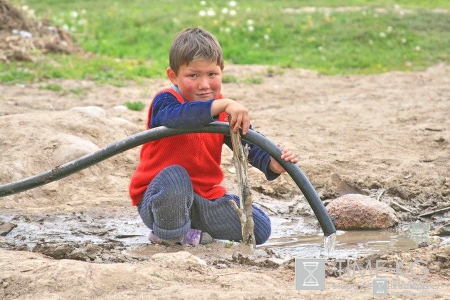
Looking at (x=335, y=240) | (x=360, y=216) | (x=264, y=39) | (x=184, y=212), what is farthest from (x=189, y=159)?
(x=264, y=39)

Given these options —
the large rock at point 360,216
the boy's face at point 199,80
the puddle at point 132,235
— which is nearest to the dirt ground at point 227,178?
the puddle at point 132,235

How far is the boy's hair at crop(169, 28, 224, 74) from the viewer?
4.20 m

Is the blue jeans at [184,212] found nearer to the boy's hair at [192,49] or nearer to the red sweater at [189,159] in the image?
the red sweater at [189,159]

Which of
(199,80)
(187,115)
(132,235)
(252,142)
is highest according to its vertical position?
(199,80)

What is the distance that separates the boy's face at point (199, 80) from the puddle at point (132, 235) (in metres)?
0.84

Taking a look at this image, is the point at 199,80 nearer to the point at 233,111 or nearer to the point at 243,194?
the point at 233,111

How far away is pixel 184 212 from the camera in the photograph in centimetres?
429

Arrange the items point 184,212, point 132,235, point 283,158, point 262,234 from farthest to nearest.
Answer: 1. point 132,235
2. point 262,234
3. point 184,212
4. point 283,158

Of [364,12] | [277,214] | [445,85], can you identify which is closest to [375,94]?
[445,85]

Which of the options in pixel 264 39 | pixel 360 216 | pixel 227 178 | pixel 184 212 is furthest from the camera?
pixel 264 39

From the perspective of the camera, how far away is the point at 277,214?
5.34m

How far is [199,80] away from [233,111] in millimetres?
385

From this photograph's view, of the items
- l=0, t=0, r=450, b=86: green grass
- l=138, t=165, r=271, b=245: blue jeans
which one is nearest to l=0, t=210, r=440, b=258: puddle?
l=138, t=165, r=271, b=245: blue jeans

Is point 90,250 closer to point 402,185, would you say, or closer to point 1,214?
point 1,214
